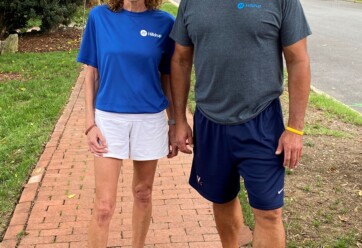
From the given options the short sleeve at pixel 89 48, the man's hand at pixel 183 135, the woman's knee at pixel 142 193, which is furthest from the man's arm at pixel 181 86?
the short sleeve at pixel 89 48

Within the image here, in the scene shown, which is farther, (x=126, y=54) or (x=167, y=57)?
(x=167, y=57)

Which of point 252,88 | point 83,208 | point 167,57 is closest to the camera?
point 252,88

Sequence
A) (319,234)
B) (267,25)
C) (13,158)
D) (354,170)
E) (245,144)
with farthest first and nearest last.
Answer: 1. (13,158)
2. (354,170)
3. (319,234)
4. (245,144)
5. (267,25)

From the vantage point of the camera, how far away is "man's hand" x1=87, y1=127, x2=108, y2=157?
2.85m

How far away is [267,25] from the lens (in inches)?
95.5

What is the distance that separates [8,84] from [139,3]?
242 inches

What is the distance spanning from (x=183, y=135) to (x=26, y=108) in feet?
14.8

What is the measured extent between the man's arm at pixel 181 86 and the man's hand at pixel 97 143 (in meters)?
0.46

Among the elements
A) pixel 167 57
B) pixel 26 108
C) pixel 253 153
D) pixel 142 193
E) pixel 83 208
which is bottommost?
→ pixel 26 108

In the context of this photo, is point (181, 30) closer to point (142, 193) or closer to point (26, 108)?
point (142, 193)

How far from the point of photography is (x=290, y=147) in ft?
8.38

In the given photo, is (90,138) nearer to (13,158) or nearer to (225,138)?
(225,138)

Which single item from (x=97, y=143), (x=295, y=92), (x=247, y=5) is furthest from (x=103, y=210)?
(x=247, y=5)

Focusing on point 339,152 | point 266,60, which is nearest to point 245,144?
point 266,60
